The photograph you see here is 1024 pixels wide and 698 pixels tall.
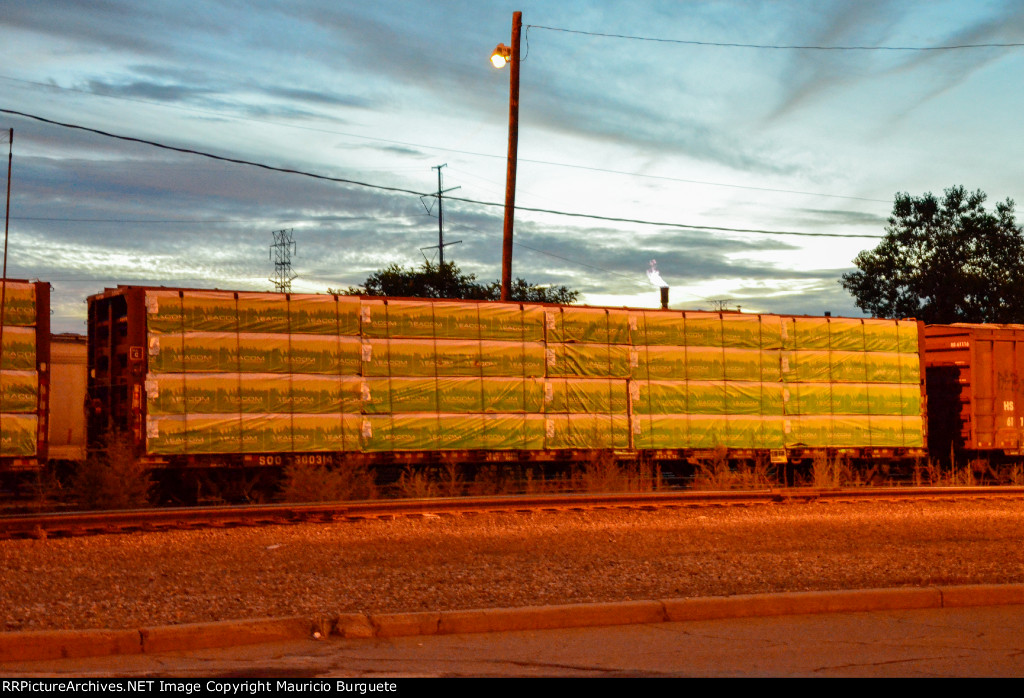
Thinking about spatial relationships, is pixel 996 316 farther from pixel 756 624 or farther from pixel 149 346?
pixel 756 624

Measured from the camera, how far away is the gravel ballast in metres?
8.59

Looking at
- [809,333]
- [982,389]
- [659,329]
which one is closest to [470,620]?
[659,329]

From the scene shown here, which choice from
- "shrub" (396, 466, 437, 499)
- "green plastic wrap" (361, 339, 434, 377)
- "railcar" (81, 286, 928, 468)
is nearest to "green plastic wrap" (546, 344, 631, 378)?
"railcar" (81, 286, 928, 468)


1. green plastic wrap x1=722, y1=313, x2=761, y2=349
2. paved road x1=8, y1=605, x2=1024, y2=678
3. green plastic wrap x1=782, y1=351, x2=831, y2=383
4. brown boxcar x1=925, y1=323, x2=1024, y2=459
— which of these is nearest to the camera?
paved road x1=8, y1=605, x2=1024, y2=678

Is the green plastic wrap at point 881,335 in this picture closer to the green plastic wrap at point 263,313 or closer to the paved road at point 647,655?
the green plastic wrap at point 263,313

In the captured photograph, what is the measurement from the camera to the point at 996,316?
175ft

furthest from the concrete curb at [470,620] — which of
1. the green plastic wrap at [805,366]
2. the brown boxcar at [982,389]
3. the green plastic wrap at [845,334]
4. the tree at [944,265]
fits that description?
the tree at [944,265]

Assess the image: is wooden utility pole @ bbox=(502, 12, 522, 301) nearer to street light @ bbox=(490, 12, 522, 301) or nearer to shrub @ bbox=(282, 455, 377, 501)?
street light @ bbox=(490, 12, 522, 301)

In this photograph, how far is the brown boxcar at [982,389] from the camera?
75.4 feet

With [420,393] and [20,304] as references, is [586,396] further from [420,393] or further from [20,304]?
[20,304]

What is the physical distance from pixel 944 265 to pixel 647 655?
182 feet

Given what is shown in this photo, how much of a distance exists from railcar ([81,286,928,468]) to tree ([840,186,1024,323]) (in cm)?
3596

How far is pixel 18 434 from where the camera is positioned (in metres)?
15.9

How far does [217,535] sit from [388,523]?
2.33m
